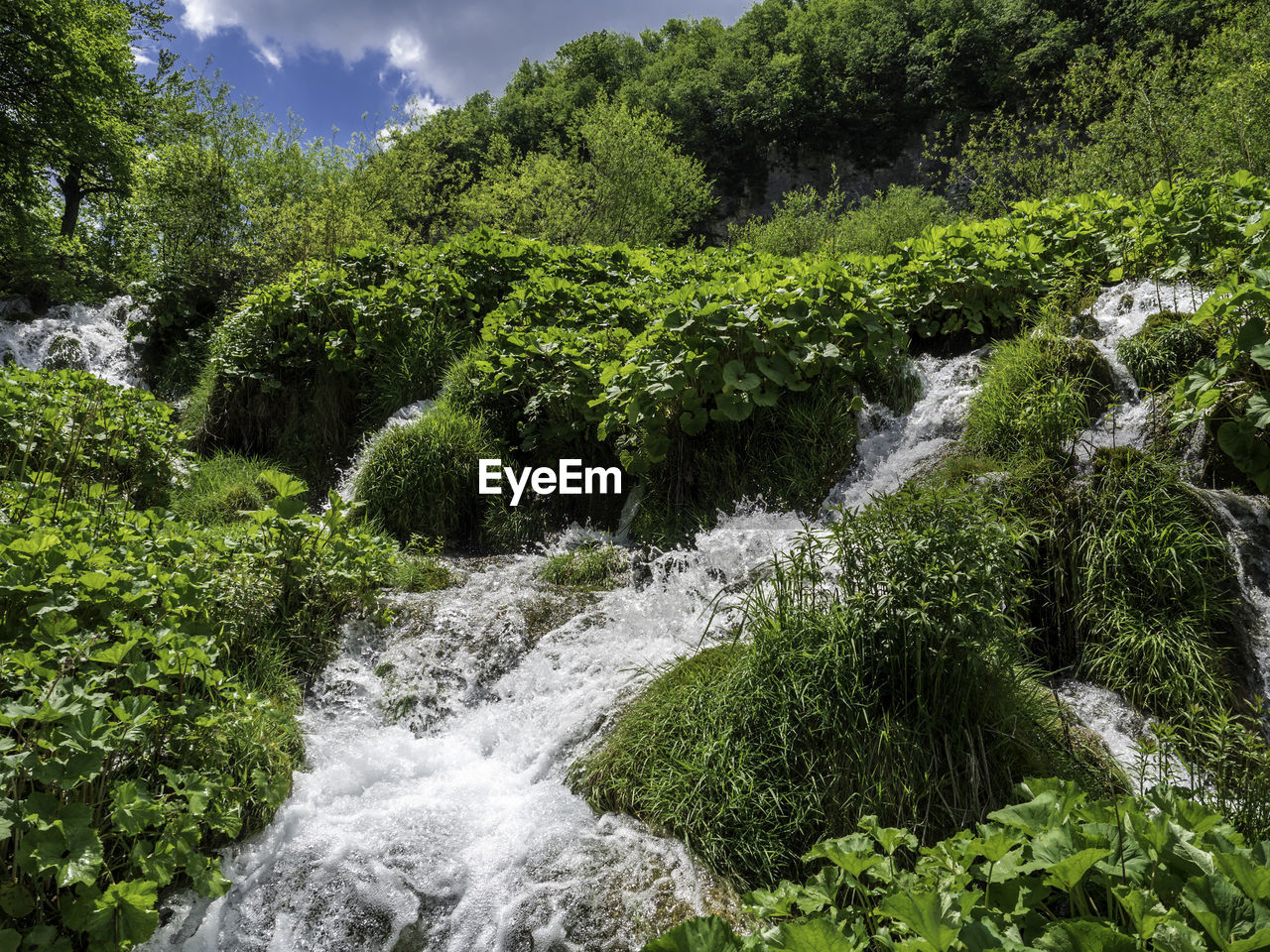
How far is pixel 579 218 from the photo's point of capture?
1828 cm

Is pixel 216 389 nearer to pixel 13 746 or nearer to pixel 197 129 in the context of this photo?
pixel 13 746

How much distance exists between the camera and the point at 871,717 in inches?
103

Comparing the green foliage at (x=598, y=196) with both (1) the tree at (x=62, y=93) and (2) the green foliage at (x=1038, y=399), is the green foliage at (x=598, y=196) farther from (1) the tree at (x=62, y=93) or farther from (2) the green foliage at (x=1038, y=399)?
(2) the green foliage at (x=1038, y=399)

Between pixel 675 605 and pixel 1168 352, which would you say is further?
pixel 1168 352

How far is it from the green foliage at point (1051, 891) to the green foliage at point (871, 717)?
0.56 m

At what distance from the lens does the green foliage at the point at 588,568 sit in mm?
4844

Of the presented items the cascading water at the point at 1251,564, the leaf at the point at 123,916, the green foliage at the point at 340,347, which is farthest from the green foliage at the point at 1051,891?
the green foliage at the point at 340,347

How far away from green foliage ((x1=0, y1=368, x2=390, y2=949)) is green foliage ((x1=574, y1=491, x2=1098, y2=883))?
1.45 meters

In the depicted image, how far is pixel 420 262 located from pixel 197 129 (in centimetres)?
1600

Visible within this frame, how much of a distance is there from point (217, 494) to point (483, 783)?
481 cm

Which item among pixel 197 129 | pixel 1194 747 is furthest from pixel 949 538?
pixel 197 129

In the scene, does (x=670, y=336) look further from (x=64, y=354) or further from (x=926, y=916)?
(x=64, y=354)

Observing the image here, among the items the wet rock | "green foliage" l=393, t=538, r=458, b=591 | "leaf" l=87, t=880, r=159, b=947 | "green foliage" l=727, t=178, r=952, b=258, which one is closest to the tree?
the wet rock

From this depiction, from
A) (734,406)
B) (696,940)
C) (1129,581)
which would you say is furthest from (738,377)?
(696,940)
